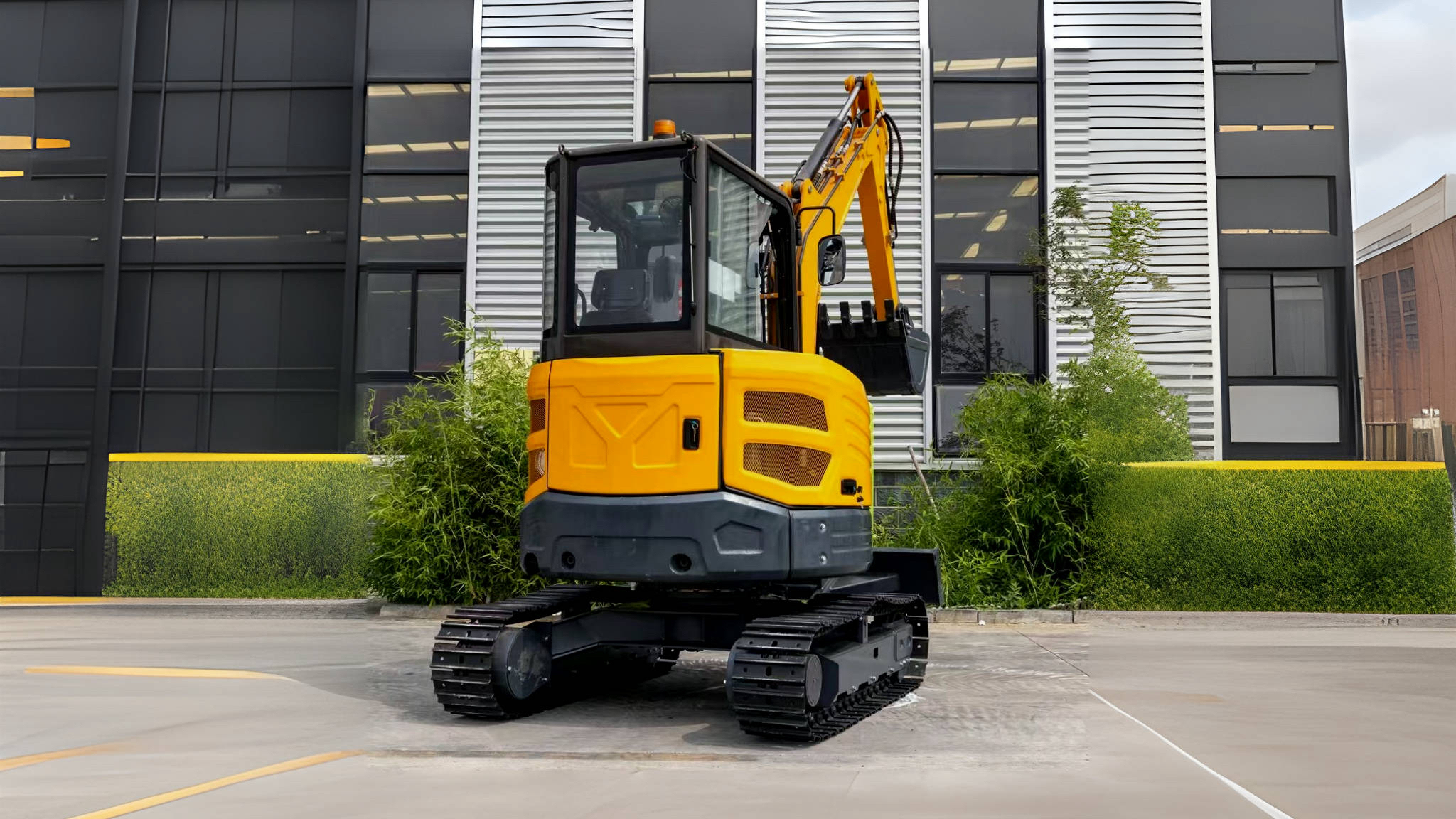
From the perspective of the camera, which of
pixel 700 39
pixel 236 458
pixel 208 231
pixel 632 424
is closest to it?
pixel 632 424

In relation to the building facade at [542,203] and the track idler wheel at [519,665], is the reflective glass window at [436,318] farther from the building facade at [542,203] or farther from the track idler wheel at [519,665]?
the track idler wheel at [519,665]

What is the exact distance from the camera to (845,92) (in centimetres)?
1650

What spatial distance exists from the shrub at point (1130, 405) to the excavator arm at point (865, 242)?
17.2 feet

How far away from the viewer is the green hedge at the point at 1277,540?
1273 centimetres

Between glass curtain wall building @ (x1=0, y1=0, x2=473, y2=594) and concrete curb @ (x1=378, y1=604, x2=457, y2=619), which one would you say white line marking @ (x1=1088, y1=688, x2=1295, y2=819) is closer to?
concrete curb @ (x1=378, y1=604, x2=457, y2=619)

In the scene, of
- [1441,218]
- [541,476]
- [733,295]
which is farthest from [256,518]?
[1441,218]

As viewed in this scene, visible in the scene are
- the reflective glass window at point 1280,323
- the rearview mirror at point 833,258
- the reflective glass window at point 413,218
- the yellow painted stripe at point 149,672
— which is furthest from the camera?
the reflective glass window at point 413,218

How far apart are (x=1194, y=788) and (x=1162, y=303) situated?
12.0m

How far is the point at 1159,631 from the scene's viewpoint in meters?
12.3

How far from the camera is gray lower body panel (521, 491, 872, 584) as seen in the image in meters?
6.52

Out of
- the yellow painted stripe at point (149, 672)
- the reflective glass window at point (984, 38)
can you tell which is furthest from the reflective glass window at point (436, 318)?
the reflective glass window at point (984, 38)

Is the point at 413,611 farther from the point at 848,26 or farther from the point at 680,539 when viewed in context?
the point at 848,26

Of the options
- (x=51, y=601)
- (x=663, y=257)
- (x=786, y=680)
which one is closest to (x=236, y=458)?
(x=51, y=601)

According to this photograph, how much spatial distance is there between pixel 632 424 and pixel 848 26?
11612mm
